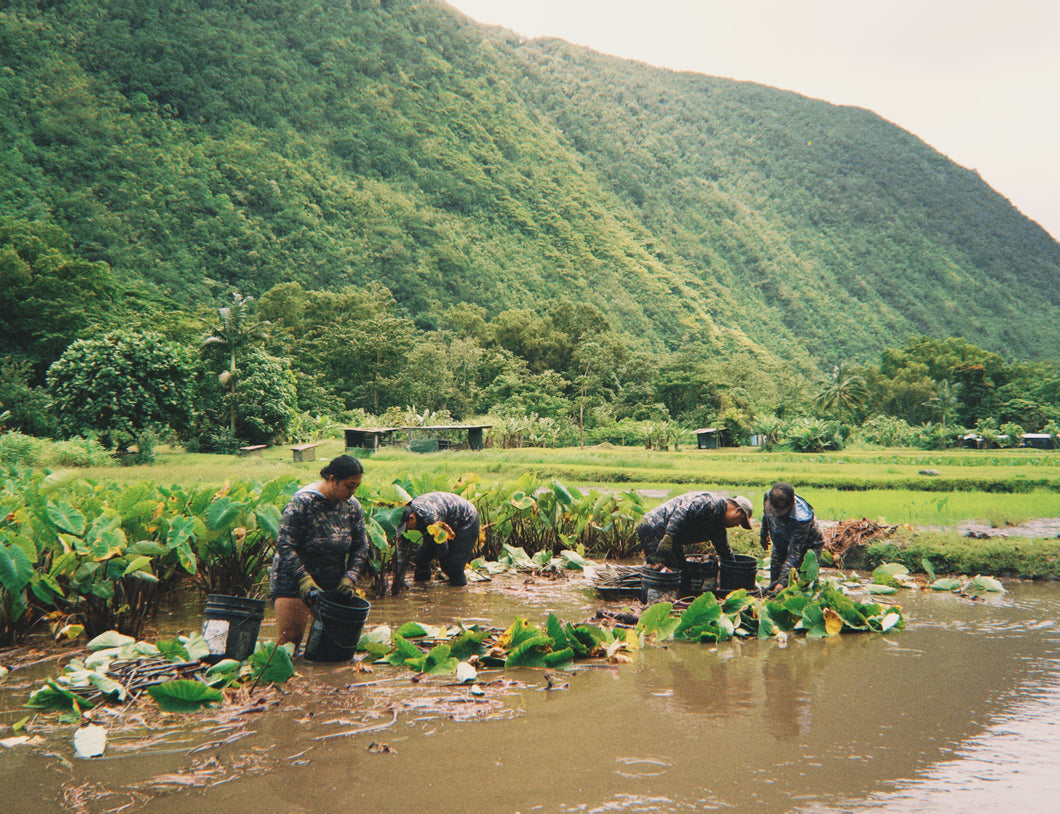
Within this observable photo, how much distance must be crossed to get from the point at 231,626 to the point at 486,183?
94.6 m

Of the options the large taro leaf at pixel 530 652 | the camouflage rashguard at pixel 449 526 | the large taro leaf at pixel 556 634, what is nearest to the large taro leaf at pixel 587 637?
the large taro leaf at pixel 556 634

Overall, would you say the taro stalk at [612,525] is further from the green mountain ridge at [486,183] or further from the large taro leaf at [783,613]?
the green mountain ridge at [486,183]

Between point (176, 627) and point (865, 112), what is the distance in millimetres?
169922

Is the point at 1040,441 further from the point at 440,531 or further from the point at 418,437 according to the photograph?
the point at 440,531

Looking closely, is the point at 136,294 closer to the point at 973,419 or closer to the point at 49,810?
the point at 49,810

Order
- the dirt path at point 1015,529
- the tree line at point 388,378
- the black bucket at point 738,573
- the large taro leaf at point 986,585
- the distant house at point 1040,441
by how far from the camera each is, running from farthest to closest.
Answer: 1. the distant house at point 1040,441
2. the tree line at point 388,378
3. the dirt path at point 1015,529
4. the large taro leaf at point 986,585
5. the black bucket at point 738,573

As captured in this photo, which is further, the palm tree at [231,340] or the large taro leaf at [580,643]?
the palm tree at [231,340]

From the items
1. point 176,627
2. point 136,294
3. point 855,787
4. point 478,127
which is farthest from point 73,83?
point 855,787

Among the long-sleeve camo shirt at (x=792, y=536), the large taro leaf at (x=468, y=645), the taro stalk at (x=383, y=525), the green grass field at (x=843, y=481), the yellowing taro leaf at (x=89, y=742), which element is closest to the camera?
the yellowing taro leaf at (x=89, y=742)

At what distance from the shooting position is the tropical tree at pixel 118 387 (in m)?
21.2

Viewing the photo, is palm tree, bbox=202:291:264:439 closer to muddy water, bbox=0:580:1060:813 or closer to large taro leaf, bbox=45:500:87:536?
large taro leaf, bbox=45:500:87:536

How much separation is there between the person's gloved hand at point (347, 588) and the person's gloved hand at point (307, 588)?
5.8 inches

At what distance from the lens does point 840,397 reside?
4722 centimetres

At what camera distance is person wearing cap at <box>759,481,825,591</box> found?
6.34 meters
